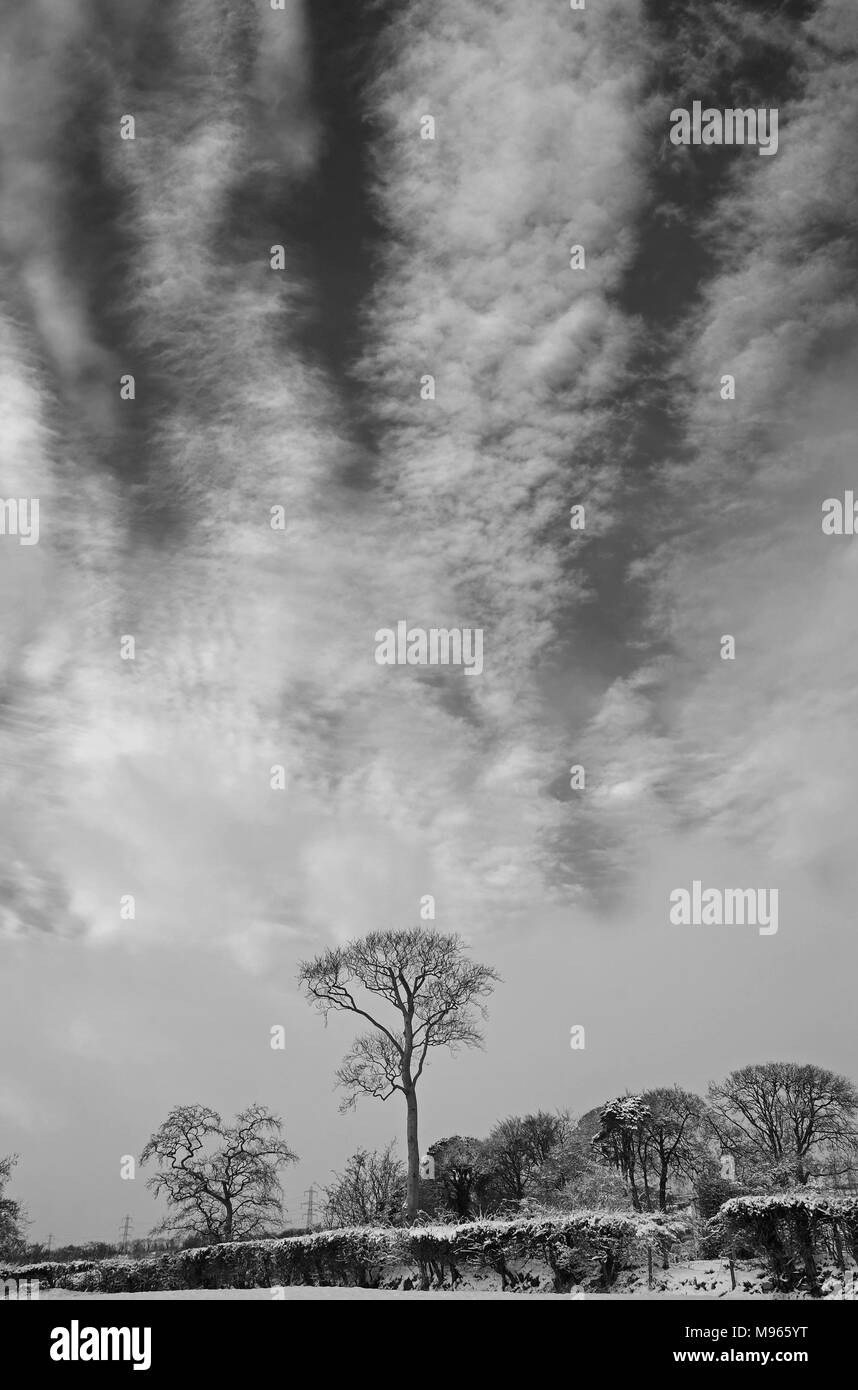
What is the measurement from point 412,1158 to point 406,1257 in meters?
7.03

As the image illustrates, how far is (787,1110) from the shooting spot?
39719 millimetres

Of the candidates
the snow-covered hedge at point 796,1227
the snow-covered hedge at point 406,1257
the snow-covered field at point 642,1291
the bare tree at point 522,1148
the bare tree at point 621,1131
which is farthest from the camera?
the bare tree at point 621,1131

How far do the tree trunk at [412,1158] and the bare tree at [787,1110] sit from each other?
16.2 metres

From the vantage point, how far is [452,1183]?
31.1 metres

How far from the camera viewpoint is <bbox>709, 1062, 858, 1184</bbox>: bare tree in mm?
38312

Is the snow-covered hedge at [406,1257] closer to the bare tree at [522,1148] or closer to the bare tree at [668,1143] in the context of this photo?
the bare tree at [522,1148]

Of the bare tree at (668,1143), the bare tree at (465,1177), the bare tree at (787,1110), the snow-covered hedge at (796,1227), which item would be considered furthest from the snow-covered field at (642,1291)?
the bare tree at (787,1110)

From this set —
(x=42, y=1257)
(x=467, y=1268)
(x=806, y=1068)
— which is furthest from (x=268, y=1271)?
(x=806, y=1068)

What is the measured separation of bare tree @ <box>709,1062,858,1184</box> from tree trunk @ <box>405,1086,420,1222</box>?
1624 centimetres

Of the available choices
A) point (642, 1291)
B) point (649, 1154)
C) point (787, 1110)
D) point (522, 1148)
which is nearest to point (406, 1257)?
point (642, 1291)

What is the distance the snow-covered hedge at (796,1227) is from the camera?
17.9 meters

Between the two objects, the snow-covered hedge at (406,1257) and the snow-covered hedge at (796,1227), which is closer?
the snow-covered hedge at (796,1227)

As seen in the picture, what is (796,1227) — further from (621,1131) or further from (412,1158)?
(621,1131)
